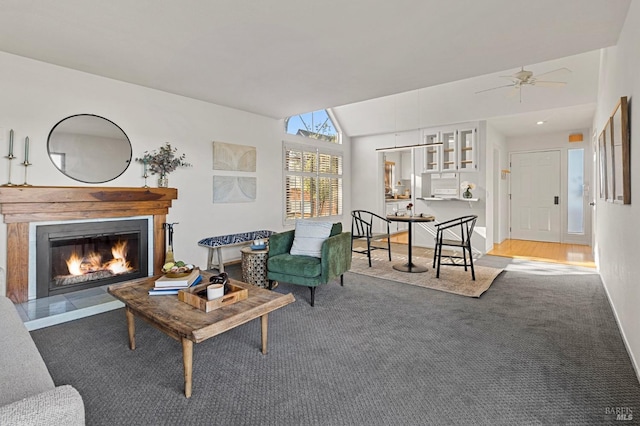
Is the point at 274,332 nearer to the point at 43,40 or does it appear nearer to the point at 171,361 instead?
the point at 171,361

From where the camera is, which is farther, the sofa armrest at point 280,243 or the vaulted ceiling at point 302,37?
the sofa armrest at point 280,243

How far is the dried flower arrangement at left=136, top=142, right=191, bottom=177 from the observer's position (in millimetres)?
4164

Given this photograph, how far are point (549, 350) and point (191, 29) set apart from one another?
3759 millimetres

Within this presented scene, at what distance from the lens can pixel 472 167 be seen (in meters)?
6.11

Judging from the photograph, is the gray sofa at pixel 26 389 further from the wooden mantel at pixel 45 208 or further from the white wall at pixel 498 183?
the white wall at pixel 498 183

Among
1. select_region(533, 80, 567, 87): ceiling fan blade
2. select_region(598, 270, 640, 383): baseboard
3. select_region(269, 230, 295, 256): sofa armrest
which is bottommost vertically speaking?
select_region(598, 270, 640, 383): baseboard

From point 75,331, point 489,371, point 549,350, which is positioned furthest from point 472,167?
point 75,331

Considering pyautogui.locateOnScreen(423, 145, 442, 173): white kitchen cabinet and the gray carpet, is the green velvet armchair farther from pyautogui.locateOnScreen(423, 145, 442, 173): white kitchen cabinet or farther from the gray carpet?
pyautogui.locateOnScreen(423, 145, 442, 173): white kitchen cabinet

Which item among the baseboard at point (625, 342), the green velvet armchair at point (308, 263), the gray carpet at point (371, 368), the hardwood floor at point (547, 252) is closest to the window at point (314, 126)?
the hardwood floor at point (547, 252)

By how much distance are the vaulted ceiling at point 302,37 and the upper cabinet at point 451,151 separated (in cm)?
263

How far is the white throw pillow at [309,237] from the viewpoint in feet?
12.1

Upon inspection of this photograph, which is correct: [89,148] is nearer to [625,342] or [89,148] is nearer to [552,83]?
[625,342]

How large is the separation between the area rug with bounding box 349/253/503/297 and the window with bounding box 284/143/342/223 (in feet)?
5.66

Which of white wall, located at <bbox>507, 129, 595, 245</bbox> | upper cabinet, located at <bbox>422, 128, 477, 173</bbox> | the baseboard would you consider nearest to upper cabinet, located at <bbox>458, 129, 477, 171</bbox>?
upper cabinet, located at <bbox>422, 128, 477, 173</bbox>
